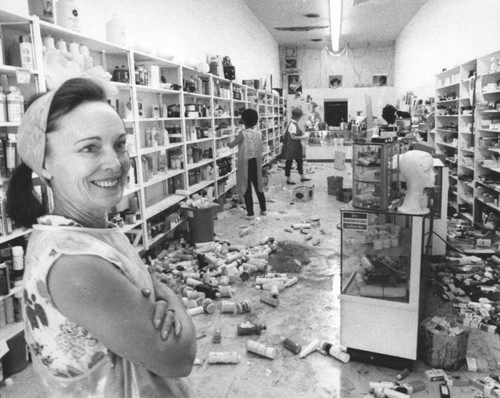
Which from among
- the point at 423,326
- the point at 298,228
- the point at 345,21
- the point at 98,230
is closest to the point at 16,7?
the point at 98,230

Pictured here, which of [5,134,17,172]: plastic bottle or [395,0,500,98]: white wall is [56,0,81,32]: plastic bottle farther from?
[395,0,500,98]: white wall

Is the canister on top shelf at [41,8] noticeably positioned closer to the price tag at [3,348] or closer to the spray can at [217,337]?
the price tag at [3,348]

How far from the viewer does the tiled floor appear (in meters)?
3.27

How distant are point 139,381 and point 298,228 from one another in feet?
22.4

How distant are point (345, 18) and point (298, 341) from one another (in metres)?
13.7

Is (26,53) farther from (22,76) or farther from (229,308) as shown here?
(229,308)

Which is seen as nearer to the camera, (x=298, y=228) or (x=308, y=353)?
(x=308, y=353)

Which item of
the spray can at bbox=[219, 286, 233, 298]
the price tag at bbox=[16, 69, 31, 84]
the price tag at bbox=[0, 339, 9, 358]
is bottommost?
the spray can at bbox=[219, 286, 233, 298]

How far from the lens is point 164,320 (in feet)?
3.43

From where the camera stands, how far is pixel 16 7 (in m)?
3.92

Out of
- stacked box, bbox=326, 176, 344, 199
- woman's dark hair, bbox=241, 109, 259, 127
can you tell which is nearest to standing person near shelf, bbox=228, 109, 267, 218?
woman's dark hair, bbox=241, 109, 259, 127

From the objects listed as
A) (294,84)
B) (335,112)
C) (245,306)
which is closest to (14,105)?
(245,306)

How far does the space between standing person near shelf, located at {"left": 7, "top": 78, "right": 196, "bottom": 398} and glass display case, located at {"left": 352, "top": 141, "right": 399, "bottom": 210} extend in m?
2.55

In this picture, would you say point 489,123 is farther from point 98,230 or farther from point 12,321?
point 98,230
